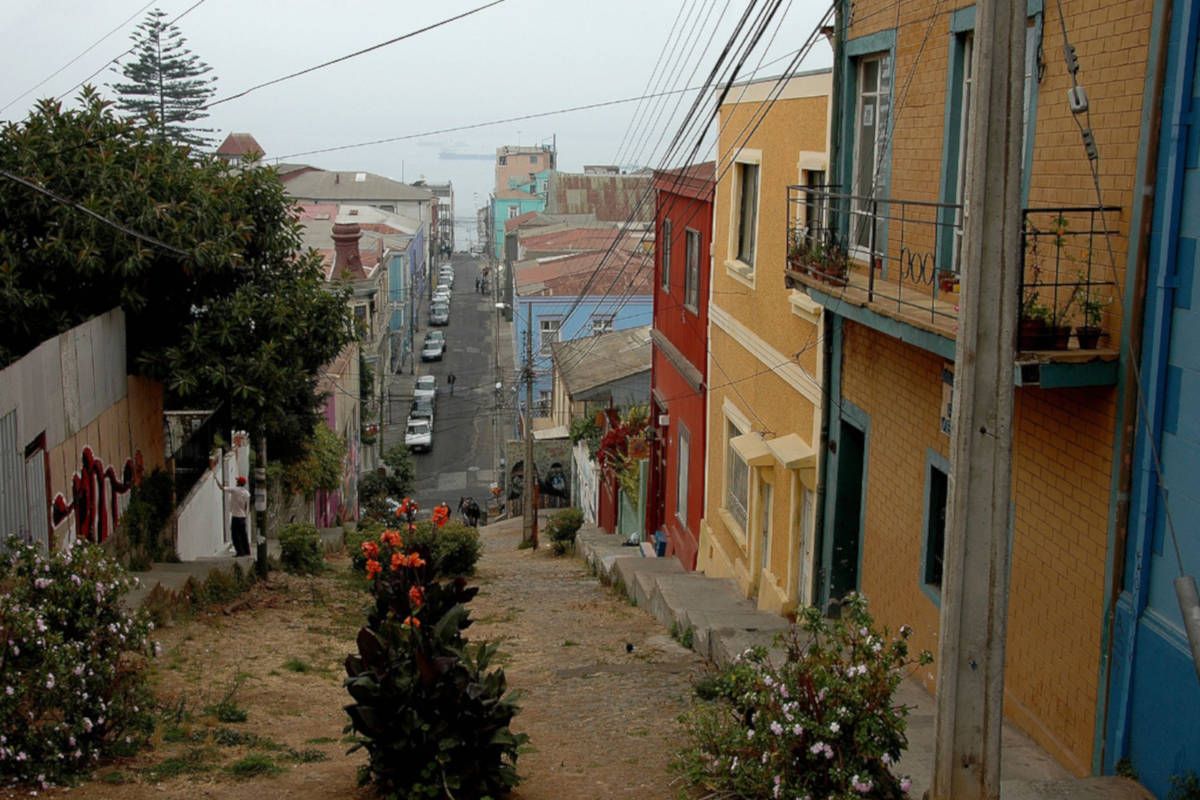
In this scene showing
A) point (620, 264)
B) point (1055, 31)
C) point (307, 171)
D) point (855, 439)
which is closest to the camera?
point (1055, 31)

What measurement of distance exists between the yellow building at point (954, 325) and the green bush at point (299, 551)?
366 inches

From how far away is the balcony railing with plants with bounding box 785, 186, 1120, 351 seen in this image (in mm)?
6387

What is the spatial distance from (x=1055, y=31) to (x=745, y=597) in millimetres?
7985

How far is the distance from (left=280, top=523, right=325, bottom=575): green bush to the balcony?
10.2 m

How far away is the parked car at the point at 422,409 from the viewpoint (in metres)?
53.8

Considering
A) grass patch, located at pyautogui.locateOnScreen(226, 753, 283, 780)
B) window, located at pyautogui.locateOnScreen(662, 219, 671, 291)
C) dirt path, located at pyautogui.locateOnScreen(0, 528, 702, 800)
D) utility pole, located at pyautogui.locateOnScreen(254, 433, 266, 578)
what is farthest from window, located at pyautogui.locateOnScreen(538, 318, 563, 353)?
grass patch, located at pyautogui.locateOnScreen(226, 753, 283, 780)

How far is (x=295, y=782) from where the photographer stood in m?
7.46

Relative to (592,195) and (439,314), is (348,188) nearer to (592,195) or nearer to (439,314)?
(439,314)

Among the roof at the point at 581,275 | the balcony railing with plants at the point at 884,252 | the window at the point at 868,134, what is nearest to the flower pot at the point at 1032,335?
the balcony railing with plants at the point at 884,252

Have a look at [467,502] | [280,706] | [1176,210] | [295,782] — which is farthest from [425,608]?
[467,502]

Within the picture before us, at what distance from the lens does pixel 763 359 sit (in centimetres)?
1351

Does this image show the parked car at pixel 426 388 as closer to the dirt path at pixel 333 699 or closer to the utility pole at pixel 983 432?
the dirt path at pixel 333 699

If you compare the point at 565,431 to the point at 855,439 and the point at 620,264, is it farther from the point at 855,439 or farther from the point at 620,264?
the point at 855,439

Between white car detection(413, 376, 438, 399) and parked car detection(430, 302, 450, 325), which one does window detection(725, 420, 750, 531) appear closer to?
white car detection(413, 376, 438, 399)
